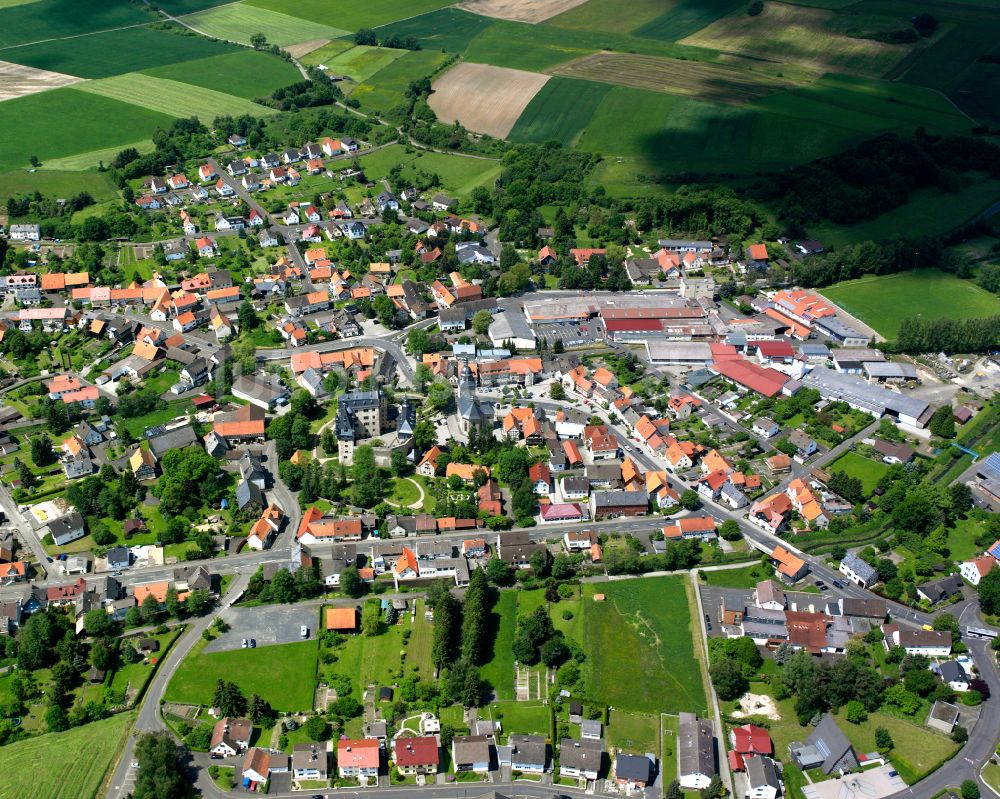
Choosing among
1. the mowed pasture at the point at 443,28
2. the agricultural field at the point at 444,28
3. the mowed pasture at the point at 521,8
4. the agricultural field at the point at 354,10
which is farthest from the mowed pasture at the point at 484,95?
the agricultural field at the point at 354,10

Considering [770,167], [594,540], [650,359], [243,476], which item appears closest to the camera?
[594,540]

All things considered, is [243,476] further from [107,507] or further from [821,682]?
[821,682]

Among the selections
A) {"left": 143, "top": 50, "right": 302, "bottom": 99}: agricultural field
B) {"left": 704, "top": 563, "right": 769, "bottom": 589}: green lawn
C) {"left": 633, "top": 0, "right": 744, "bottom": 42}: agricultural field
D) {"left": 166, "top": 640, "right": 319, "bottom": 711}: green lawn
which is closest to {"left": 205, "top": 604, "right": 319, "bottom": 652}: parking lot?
{"left": 166, "top": 640, "right": 319, "bottom": 711}: green lawn

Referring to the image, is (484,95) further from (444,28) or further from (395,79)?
(444,28)

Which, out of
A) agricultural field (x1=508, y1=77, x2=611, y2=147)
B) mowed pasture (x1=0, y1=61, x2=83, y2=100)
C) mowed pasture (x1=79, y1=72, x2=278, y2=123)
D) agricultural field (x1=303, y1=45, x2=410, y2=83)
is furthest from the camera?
agricultural field (x1=303, y1=45, x2=410, y2=83)

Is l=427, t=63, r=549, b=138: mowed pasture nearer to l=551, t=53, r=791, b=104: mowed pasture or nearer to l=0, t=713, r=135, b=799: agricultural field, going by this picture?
l=551, t=53, r=791, b=104: mowed pasture

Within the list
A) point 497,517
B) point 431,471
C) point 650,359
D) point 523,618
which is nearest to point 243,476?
point 431,471
